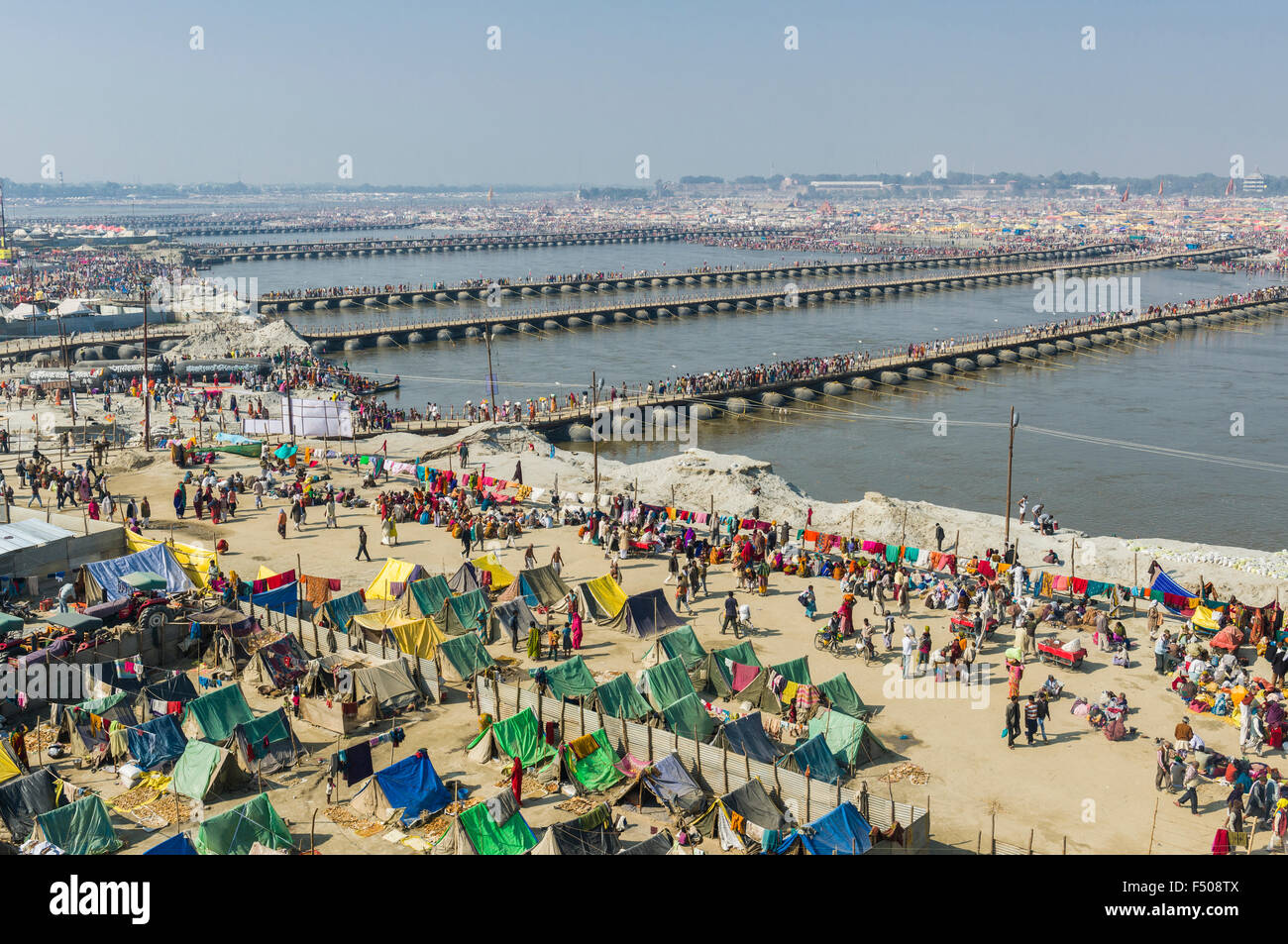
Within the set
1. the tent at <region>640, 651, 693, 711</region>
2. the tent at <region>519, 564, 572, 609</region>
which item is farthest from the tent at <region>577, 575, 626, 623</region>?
the tent at <region>640, 651, 693, 711</region>

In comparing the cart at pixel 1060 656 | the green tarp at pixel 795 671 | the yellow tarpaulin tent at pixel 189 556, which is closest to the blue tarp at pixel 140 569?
the yellow tarpaulin tent at pixel 189 556

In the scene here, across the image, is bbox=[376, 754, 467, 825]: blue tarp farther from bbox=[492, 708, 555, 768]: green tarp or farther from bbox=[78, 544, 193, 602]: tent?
bbox=[78, 544, 193, 602]: tent

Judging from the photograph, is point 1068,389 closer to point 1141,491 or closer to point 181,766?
point 1141,491

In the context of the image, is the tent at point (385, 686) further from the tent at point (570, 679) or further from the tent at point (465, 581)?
the tent at point (465, 581)

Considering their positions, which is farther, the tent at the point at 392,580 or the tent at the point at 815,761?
the tent at the point at 392,580

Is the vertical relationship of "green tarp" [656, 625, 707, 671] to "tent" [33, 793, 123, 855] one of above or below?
above

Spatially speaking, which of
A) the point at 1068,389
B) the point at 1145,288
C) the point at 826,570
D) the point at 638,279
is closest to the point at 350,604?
the point at 826,570
